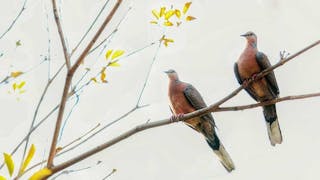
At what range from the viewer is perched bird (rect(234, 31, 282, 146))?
5789mm

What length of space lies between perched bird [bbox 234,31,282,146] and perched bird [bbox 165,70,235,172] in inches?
24.0

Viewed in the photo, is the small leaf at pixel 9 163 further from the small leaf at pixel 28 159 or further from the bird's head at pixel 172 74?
the bird's head at pixel 172 74

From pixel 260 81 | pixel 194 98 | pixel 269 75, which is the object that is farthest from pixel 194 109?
pixel 269 75

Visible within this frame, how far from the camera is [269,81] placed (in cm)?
591

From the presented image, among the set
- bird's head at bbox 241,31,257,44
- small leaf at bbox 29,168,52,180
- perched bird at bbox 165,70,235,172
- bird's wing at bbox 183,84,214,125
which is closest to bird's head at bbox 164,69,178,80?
perched bird at bbox 165,70,235,172

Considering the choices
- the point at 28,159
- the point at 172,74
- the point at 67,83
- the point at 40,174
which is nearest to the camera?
the point at 40,174

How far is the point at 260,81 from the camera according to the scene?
19.3 ft

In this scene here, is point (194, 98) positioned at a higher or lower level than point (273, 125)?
higher

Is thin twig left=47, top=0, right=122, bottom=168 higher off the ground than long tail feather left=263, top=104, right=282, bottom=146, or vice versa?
thin twig left=47, top=0, right=122, bottom=168

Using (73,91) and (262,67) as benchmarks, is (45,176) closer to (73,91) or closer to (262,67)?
(73,91)

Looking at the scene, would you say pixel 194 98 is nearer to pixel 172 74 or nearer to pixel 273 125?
pixel 172 74

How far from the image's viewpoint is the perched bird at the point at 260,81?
5.79 metres

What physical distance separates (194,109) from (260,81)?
3.30 ft

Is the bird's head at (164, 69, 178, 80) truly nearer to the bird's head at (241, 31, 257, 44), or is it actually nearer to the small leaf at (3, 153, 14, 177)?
the bird's head at (241, 31, 257, 44)
